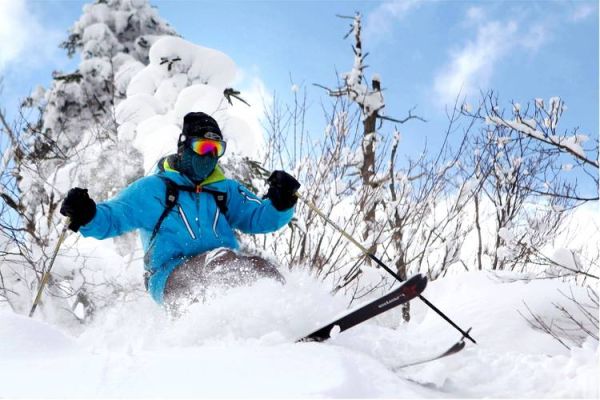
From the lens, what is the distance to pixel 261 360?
6.64ft

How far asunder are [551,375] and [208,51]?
25.5 feet

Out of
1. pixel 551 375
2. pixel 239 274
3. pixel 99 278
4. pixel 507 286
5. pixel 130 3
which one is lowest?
pixel 551 375

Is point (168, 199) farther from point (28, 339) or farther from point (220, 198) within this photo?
point (28, 339)

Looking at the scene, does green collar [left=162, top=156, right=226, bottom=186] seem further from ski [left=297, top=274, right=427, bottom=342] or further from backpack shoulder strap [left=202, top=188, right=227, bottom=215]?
ski [left=297, top=274, right=427, bottom=342]

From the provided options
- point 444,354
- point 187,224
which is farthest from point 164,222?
point 444,354

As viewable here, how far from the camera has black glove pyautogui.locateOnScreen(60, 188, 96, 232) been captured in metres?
3.31

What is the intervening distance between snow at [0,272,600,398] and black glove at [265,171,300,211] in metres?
0.91

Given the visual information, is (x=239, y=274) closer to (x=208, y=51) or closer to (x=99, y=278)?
(x=99, y=278)

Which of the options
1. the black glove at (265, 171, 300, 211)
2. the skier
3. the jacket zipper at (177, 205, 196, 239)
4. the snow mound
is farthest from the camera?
the black glove at (265, 171, 300, 211)

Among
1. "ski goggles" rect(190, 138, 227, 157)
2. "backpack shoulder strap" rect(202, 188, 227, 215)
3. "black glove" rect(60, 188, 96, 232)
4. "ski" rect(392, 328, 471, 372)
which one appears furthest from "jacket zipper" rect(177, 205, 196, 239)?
"ski" rect(392, 328, 471, 372)

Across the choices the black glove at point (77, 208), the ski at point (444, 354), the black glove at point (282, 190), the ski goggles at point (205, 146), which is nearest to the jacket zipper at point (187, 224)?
the ski goggles at point (205, 146)

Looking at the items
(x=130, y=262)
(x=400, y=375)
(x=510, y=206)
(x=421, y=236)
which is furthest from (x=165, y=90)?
(x=510, y=206)

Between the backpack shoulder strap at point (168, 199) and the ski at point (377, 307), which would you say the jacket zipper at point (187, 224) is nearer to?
the backpack shoulder strap at point (168, 199)

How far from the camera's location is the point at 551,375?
240 cm
